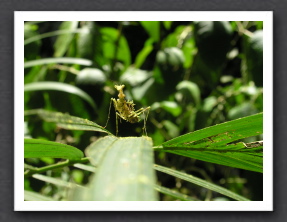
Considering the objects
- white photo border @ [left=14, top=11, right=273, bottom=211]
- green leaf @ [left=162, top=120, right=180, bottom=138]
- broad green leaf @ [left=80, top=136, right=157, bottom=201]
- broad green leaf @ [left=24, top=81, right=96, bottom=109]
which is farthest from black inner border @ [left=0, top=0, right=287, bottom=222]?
broad green leaf @ [left=80, top=136, right=157, bottom=201]

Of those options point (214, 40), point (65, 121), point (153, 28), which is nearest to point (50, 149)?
point (65, 121)

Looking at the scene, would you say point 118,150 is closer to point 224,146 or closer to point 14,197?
point 224,146

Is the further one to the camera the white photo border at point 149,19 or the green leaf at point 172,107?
the green leaf at point 172,107

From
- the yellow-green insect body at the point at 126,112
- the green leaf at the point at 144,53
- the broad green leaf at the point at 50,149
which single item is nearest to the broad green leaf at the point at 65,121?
the broad green leaf at the point at 50,149

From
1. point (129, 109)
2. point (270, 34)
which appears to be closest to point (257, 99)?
point (270, 34)

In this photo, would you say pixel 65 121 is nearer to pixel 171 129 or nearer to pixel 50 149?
pixel 50 149

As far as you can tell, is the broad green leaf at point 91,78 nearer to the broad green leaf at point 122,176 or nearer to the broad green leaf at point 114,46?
the broad green leaf at point 114,46

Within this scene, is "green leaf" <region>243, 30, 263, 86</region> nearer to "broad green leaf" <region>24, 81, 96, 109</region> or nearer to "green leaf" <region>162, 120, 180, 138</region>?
"green leaf" <region>162, 120, 180, 138</region>
